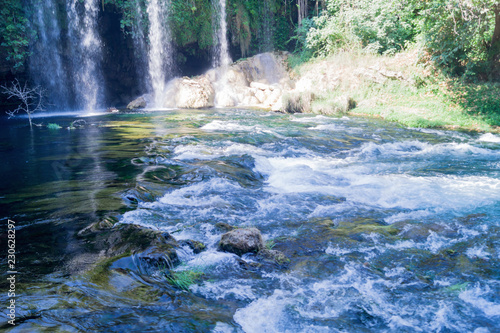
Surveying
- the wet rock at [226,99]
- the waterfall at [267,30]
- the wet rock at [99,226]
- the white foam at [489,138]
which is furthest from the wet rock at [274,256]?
the waterfall at [267,30]

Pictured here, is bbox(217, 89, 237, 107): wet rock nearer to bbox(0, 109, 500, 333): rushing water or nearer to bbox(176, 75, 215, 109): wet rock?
bbox(176, 75, 215, 109): wet rock

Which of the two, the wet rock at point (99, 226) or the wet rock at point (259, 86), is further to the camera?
the wet rock at point (259, 86)

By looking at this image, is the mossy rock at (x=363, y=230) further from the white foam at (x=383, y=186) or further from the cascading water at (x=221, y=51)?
the cascading water at (x=221, y=51)

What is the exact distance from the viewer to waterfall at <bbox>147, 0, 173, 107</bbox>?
21953 mm

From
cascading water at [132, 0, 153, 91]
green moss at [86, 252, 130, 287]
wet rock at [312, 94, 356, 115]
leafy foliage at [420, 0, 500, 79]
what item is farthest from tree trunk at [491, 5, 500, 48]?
cascading water at [132, 0, 153, 91]

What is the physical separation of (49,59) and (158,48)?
633 cm

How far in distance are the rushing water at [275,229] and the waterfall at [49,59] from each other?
38.2 ft

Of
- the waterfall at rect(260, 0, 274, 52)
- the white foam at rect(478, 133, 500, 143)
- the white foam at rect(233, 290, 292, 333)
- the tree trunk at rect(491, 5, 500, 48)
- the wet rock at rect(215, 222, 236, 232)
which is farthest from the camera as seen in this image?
the waterfall at rect(260, 0, 274, 52)

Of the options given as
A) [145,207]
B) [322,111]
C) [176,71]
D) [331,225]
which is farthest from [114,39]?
[331,225]

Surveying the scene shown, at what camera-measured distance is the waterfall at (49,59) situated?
1912 centimetres

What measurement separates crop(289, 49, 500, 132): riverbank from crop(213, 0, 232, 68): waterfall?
22.5 ft

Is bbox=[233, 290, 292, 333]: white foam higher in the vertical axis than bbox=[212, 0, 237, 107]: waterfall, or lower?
lower

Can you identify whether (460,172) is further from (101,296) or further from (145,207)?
(101,296)

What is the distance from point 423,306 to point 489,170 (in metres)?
5.66
